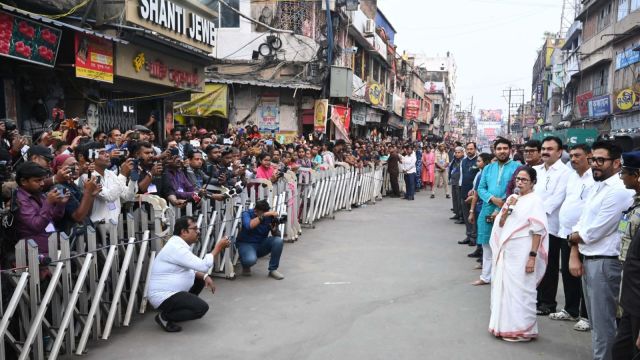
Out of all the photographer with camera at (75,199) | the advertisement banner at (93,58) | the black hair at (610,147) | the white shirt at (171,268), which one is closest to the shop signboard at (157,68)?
the advertisement banner at (93,58)

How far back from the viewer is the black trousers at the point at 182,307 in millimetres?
→ 5016

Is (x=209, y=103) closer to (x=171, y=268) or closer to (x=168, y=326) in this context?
(x=171, y=268)

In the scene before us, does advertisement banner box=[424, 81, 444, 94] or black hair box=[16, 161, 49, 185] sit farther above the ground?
advertisement banner box=[424, 81, 444, 94]

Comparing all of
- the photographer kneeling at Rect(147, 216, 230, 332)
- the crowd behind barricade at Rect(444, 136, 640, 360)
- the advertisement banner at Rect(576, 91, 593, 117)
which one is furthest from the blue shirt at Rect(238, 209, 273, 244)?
the advertisement banner at Rect(576, 91, 593, 117)

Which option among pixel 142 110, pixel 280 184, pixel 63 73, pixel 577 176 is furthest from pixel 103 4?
pixel 577 176

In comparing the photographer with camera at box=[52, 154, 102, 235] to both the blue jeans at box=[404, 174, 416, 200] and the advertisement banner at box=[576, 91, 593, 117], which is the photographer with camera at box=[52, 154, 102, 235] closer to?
Result: the blue jeans at box=[404, 174, 416, 200]

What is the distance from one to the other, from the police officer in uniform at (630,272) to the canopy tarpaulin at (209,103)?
14.4m

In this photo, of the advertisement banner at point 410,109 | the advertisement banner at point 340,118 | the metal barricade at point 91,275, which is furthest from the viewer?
the advertisement banner at point 410,109

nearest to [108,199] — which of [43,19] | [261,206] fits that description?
[261,206]

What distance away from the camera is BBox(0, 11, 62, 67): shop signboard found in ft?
24.3

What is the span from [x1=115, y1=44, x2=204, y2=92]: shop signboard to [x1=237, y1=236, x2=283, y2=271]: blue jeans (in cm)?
542

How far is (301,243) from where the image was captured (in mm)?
9328

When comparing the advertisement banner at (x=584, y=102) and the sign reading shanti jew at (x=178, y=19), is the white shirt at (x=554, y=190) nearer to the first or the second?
the sign reading shanti jew at (x=178, y=19)

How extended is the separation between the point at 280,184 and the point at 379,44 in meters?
18.7
